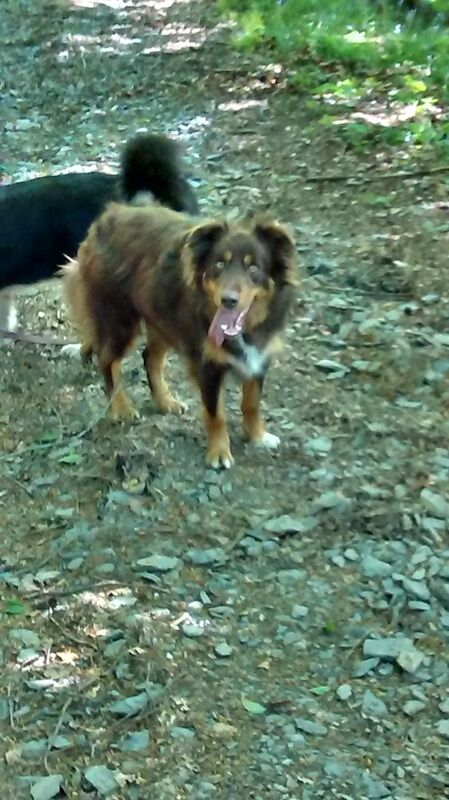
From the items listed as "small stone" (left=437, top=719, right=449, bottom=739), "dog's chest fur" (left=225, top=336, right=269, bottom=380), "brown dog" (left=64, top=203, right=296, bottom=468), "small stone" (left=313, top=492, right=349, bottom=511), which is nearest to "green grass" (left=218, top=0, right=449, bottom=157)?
"brown dog" (left=64, top=203, right=296, bottom=468)

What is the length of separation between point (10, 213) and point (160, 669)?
301 cm

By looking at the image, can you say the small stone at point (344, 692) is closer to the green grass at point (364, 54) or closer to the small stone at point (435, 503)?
the small stone at point (435, 503)

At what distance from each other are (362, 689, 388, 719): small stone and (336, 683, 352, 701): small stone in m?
0.05

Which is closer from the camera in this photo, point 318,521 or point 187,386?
point 318,521

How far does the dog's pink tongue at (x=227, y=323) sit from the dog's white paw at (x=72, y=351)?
5.52ft

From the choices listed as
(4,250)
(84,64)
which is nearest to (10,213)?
(4,250)

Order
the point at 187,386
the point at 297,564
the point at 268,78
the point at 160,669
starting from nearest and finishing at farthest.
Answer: the point at 160,669 → the point at 297,564 → the point at 187,386 → the point at 268,78

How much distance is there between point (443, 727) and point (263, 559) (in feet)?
3.55

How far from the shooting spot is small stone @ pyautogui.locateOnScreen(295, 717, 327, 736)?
3.42 meters

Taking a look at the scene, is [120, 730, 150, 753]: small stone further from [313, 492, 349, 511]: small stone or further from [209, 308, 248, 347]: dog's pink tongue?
[209, 308, 248, 347]: dog's pink tongue

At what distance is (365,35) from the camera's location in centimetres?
1025

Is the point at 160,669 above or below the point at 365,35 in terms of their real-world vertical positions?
below

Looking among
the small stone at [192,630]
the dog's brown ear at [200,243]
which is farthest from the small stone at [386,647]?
the dog's brown ear at [200,243]

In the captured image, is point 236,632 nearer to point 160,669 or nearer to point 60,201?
point 160,669
